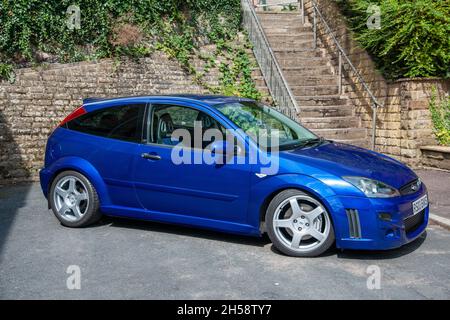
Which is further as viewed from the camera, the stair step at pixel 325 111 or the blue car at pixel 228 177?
the stair step at pixel 325 111

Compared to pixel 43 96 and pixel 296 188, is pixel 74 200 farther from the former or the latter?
pixel 43 96

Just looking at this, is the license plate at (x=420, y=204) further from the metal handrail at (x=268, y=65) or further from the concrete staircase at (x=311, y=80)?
the concrete staircase at (x=311, y=80)

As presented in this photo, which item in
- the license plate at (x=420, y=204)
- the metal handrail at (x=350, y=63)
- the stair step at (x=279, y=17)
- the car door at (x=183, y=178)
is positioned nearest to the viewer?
the license plate at (x=420, y=204)

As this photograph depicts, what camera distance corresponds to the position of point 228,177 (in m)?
5.40

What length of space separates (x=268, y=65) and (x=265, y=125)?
776cm

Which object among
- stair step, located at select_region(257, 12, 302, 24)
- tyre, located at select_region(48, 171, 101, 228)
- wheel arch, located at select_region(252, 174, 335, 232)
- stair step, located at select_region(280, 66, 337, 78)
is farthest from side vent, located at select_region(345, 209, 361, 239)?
stair step, located at select_region(257, 12, 302, 24)

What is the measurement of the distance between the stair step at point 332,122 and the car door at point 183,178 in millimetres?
6316

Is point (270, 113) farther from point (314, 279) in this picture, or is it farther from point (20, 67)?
point (20, 67)

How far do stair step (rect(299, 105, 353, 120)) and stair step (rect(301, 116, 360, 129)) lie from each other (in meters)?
0.22

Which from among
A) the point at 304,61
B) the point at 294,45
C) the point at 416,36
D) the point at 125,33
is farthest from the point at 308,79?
the point at 125,33

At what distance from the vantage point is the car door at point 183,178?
213 inches

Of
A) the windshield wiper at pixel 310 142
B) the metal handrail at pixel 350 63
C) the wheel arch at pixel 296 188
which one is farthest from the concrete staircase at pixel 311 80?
the wheel arch at pixel 296 188

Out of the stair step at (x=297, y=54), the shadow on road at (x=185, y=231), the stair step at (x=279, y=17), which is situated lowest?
the shadow on road at (x=185, y=231)

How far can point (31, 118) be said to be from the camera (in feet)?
35.0
